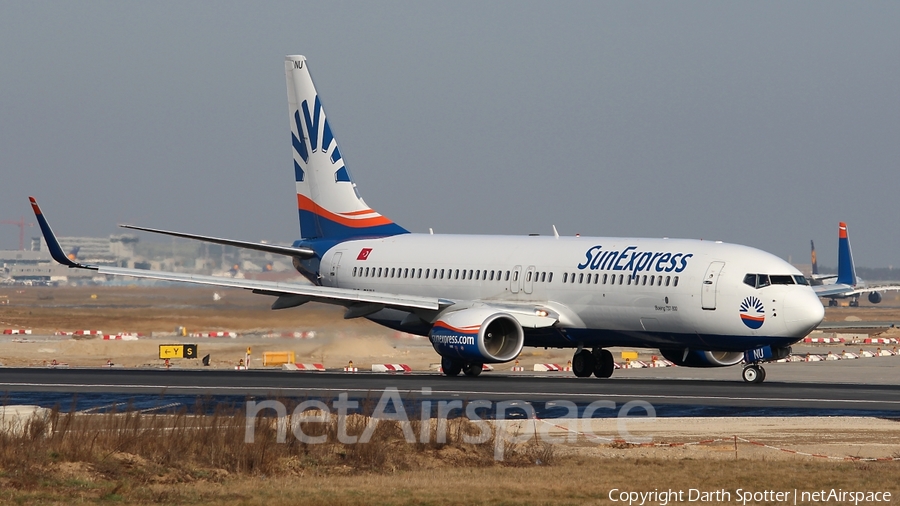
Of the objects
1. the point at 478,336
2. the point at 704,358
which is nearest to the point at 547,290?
the point at 478,336

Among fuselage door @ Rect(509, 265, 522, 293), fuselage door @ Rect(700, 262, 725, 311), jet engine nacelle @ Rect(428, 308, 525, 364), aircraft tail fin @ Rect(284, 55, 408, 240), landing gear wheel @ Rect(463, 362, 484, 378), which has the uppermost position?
aircraft tail fin @ Rect(284, 55, 408, 240)

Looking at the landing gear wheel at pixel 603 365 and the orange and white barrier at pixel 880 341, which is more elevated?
the orange and white barrier at pixel 880 341

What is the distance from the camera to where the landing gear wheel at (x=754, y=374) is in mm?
36406

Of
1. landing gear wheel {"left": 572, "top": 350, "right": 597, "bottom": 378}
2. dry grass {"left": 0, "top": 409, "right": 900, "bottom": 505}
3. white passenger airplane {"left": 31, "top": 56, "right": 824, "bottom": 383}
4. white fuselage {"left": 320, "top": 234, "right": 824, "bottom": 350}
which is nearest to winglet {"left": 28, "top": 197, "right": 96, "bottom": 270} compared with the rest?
white passenger airplane {"left": 31, "top": 56, "right": 824, "bottom": 383}

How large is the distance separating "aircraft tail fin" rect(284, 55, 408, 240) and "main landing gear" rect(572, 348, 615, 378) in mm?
9898

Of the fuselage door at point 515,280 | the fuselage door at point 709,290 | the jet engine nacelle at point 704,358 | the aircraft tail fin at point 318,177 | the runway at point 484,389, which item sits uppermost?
the aircraft tail fin at point 318,177

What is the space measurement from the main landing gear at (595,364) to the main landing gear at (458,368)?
2.73 metres

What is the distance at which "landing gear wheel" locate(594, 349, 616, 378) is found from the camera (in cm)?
4031

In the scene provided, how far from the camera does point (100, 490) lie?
17.4 m

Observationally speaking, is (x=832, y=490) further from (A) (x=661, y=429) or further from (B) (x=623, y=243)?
(B) (x=623, y=243)

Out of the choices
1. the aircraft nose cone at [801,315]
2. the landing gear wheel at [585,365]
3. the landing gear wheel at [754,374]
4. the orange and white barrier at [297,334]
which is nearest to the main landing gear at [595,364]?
the landing gear wheel at [585,365]

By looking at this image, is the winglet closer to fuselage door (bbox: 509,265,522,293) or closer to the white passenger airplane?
the white passenger airplane

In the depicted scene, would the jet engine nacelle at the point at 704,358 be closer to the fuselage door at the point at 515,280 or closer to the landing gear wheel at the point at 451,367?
the fuselage door at the point at 515,280

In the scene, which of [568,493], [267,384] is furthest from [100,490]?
[267,384]
